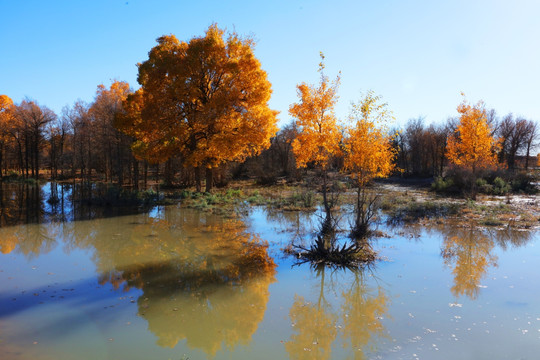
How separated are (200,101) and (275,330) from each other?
18885 mm

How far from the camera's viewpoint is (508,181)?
29891 millimetres

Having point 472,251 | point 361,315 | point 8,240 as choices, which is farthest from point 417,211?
point 8,240

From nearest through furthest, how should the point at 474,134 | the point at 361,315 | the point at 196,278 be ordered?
the point at 361,315
the point at 196,278
the point at 474,134

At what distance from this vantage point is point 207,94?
22.5 meters

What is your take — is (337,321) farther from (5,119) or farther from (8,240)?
(5,119)

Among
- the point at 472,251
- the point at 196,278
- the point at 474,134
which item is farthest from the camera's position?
the point at 474,134

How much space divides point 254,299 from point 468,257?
24.0ft

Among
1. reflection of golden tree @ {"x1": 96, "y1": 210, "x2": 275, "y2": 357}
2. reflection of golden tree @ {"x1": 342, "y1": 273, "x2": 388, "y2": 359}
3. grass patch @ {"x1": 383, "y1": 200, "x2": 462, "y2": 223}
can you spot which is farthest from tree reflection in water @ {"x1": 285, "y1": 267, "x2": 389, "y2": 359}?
grass patch @ {"x1": 383, "y1": 200, "x2": 462, "y2": 223}

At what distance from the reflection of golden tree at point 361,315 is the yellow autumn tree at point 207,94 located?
1482cm

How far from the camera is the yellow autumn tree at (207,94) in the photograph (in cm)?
2086

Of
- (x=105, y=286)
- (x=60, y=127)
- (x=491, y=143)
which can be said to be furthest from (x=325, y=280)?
(x=60, y=127)

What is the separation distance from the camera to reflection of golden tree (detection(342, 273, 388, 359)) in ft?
19.2

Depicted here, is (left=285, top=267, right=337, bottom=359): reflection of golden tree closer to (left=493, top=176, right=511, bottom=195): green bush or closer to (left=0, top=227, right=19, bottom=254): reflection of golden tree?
(left=0, top=227, right=19, bottom=254): reflection of golden tree

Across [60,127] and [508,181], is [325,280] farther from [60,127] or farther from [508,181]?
[60,127]
